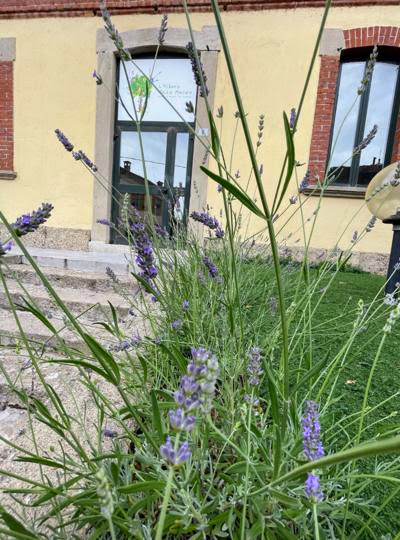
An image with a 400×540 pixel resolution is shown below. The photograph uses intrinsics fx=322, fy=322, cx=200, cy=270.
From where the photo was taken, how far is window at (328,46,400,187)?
4.11m

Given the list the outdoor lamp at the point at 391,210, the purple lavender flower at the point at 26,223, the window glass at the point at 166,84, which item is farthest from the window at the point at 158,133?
the purple lavender flower at the point at 26,223

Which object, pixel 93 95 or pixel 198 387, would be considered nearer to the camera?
pixel 198 387

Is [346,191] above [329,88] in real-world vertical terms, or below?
below

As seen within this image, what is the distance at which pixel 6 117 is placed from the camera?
4.62m

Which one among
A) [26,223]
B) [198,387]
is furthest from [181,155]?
[198,387]

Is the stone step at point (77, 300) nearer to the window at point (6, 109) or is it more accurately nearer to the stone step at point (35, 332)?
the stone step at point (35, 332)

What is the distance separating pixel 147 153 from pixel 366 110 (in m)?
3.01

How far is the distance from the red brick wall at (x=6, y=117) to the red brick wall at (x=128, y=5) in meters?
0.74

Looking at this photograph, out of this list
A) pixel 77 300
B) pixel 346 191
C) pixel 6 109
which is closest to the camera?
pixel 77 300

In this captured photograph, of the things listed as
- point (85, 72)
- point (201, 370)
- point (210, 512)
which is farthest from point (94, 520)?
point (85, 72)

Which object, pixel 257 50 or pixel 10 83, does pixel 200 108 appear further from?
pixel 10 83

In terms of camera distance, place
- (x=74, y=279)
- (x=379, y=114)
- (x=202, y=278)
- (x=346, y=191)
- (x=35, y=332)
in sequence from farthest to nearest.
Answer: (x=379, y=114) → (x=346, y=191) → (x=74, y=279) → (x=35, y=332) → (x=202, y=278)

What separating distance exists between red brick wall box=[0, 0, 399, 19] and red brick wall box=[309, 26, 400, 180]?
33 cm

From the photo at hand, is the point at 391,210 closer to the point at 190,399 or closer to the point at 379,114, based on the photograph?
the point at 190,399
